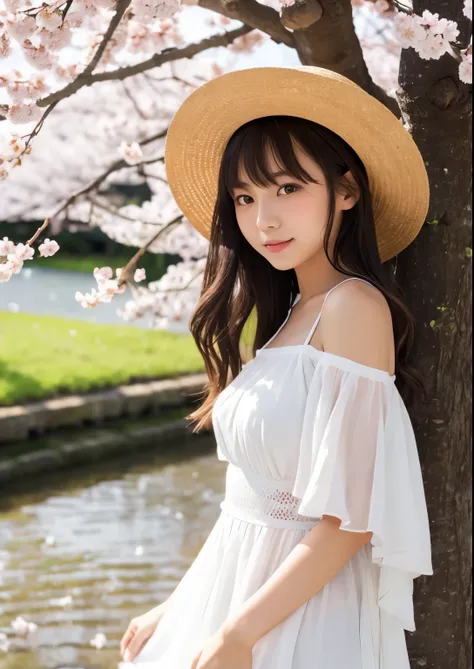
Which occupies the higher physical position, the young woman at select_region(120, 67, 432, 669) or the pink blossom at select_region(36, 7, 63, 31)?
the pink blossom at select_region(36, 7, 63, 31)

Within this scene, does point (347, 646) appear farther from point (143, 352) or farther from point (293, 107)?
point (143, 352)

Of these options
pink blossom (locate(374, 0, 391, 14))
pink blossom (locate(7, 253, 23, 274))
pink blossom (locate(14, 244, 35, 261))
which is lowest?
pink blossom (locate(7, 253, 23, 274))

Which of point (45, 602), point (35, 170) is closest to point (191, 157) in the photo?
point (45, 602)

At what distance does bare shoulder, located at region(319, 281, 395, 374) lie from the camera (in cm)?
164

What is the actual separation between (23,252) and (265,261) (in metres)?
0.71

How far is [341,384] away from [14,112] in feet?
4.31

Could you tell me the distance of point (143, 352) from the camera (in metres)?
9.28

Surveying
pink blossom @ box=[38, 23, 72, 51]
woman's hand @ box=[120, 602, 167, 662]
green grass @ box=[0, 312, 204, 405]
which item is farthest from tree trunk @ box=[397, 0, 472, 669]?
green grass @ box=[0, 312, 204, 405]

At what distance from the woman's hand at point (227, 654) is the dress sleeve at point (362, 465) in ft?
0.82

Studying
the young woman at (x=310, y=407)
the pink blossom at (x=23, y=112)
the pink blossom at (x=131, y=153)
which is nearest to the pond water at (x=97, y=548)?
the pink blossom at (x=131, y=153)

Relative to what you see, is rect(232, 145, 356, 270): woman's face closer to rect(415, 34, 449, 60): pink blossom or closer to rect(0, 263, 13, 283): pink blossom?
rect(415, 34, 449, 60): pink blossom

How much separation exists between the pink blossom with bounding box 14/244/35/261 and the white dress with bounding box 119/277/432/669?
0.88 metres

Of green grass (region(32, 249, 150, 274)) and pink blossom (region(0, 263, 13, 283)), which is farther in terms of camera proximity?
green grass (region(32, 249, 150, 274))

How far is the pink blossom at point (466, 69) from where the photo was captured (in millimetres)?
2153
